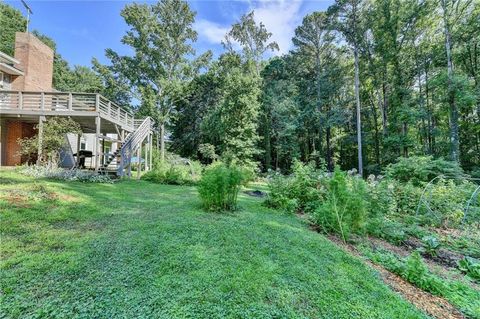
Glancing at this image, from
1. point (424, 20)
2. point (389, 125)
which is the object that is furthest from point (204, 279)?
point (424, 20)

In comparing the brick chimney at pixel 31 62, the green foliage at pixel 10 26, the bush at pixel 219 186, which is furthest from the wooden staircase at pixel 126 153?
the green foliage at pixel 10 26

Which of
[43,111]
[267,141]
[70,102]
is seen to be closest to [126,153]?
[70,102]

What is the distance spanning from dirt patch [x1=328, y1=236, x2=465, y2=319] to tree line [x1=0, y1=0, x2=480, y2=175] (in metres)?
14.2

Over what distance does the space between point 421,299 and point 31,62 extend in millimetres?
19420

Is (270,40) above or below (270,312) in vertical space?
above

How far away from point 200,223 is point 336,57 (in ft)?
71.4

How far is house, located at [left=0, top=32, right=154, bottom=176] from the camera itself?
10094 millimetres

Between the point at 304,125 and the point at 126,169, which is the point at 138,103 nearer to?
the point at 126,169

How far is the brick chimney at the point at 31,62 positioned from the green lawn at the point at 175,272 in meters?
13.4

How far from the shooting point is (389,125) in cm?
1884

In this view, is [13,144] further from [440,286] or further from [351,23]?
[351,23]

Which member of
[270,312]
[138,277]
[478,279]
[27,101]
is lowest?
[478,279]

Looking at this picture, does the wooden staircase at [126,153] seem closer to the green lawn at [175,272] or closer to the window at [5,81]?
the green lawn at [175,272]

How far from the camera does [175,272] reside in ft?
8.35
